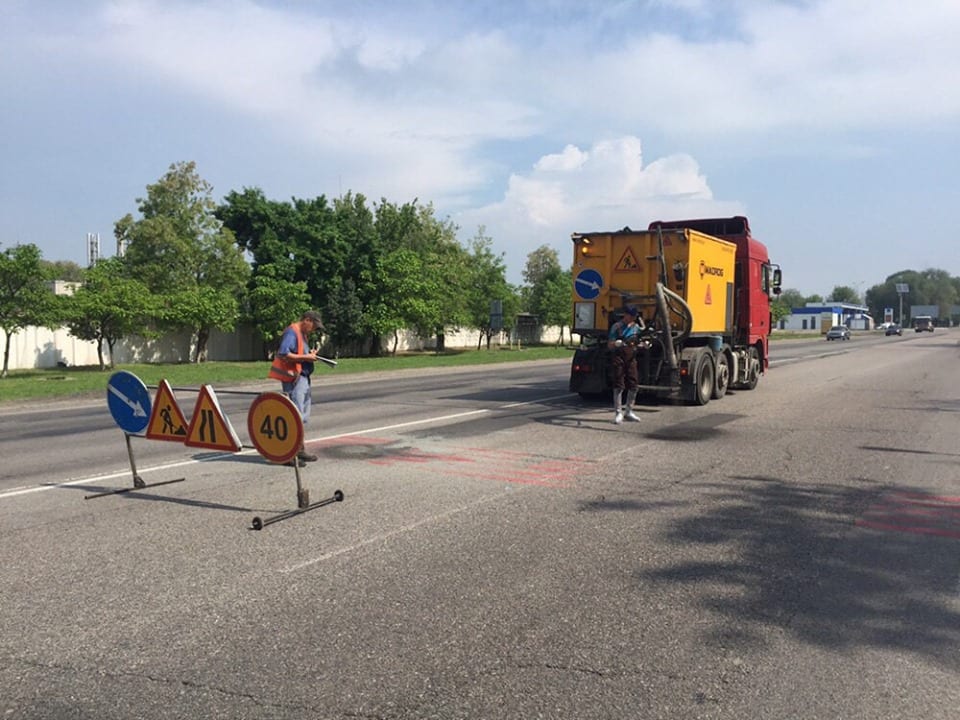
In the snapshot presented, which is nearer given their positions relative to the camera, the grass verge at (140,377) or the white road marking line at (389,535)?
the white road marking line at (389,535)

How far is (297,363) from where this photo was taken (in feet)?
30.1

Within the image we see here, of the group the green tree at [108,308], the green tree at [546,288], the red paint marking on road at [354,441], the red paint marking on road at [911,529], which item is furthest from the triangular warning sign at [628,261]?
the green tree at [546,288]

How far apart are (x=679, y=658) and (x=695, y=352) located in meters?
11.7

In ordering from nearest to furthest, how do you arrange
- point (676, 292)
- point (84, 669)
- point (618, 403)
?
point (84, 669) < point (618, 403) < point (676, 292)

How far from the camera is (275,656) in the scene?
161 inches

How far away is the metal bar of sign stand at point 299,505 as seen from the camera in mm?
6457

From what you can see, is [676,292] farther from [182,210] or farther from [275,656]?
[182,210]

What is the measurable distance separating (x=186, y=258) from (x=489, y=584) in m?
36.6

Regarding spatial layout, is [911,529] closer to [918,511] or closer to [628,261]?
[918,511]

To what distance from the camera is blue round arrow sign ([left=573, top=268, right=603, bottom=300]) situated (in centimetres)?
1537

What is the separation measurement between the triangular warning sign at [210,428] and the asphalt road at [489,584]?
52 centimetres

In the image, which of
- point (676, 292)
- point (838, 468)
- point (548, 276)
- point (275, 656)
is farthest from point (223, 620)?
point (548, 276)

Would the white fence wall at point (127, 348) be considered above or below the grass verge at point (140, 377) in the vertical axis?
above

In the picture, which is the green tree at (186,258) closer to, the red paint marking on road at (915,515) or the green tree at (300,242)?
the green tree at (300,242)
